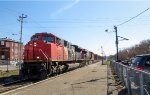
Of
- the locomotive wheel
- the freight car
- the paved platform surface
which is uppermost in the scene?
the freight car

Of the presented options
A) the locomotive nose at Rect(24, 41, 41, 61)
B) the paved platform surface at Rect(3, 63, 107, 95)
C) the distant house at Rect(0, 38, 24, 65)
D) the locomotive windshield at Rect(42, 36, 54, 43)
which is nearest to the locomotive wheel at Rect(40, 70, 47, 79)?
the locomotive nose at Rect(24, 41, 41, 61)

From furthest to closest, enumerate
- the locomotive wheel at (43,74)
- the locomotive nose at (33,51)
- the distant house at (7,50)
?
the distant house at (7,50) → the locomotive nose at (33,51) → the locomotive wheel at (43,74)

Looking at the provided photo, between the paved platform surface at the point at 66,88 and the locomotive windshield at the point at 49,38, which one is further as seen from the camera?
the locomotive windshield at the point at 49,38

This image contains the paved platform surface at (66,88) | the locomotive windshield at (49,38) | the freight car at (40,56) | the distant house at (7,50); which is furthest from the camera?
the distant house at (7,50)

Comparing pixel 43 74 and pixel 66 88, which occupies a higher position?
pixel 43 74

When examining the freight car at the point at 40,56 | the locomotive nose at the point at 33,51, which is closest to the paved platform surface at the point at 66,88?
the freight car at the point at 40,56

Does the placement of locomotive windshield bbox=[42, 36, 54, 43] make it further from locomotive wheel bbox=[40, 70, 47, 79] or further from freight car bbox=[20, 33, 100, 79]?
locomotive wheel bbox=[40, 70, 47, 79]

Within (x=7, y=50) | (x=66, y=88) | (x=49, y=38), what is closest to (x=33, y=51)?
(x=49, y=38)

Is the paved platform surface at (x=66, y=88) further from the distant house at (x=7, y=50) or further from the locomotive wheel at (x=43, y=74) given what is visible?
the distant house at (x=7, y=50)

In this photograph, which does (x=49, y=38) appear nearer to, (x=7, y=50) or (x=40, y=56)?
(x=40, y=56)

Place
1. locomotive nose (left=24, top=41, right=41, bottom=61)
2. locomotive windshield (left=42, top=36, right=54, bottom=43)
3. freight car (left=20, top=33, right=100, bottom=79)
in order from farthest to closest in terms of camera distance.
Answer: locomotive windshield (left=42, top=36, right=54, bottom=43) < locomotive nose (left=24, top=41, right=41, bottom=61) < freight car (left=20, top=33, right=100, bottom=79)

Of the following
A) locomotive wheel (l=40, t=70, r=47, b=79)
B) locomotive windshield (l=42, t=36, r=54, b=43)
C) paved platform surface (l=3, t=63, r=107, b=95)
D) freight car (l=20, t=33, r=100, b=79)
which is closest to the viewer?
paved platform surface (l=3, t=63, r=107, b=95)

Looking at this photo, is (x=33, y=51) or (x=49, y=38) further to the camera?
(x=49, y=38)

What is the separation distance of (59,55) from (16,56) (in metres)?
113
